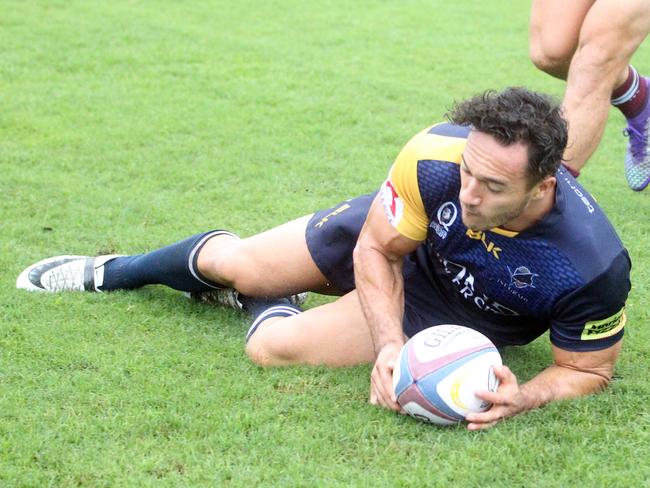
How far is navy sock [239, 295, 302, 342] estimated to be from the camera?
4377mm

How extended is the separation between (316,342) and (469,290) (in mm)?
655

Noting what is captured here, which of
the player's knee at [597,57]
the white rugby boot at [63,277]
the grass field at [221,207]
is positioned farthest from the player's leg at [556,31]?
the white rugby boot at [63,277]

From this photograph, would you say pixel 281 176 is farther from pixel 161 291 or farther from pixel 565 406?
pixel 565 406

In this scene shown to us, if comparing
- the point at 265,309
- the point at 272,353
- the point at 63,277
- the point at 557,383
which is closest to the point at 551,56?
the point at 265,309

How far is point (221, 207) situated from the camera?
6047 mm

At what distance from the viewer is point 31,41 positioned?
9297 mm

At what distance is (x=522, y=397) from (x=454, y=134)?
3.30ft

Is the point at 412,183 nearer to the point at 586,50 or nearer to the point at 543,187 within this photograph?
the point at 543,187

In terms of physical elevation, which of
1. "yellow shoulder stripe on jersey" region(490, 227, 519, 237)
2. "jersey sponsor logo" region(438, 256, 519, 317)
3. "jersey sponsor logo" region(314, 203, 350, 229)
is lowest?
"jersey sponsor logo" region(438, 256, 519, 317)

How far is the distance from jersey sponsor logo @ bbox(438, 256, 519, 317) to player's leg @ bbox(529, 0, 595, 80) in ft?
5.86

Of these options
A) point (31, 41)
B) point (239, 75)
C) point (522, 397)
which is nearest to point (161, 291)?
point (522, 397)

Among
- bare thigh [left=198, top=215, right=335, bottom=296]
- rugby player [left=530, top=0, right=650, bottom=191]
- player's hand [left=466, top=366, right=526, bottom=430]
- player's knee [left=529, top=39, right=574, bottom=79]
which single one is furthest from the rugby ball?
player's knee [left=529, top=39, right=574, bottom=79]

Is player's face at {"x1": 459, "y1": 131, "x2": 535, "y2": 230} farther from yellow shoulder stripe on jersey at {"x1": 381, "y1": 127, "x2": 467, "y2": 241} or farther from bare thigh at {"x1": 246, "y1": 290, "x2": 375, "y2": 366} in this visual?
bare thigh at {"x1": 246, "y1": 290, "x2": 375, "y2": 366}

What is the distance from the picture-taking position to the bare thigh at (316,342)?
412cm
